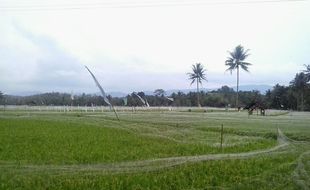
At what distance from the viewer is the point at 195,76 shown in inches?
3578

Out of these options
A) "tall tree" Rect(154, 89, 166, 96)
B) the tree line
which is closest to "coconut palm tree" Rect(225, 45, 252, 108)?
the tree line

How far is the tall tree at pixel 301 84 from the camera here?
269 ft

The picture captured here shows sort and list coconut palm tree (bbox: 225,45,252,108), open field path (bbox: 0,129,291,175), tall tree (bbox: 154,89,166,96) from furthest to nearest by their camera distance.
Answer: tall tree (bbox: 154,89,166,96)
coconut palm tree (bbox: 225,45,252,108)
open field path (bbox: 0,129,291,175)

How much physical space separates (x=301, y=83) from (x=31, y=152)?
72.1 m

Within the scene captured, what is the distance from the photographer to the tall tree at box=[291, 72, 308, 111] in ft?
269

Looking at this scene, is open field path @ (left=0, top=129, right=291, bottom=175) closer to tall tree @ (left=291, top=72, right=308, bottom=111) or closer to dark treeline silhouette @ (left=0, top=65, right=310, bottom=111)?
dark treeline silhouette @ (left=0, top=65, right=310, bottom=111)

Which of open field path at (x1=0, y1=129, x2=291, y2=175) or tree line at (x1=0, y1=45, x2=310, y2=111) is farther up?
tree line at (x1=0, y1=45, x2=310, y2=111)

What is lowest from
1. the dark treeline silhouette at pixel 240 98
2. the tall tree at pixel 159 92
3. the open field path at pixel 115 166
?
the open field path at pixel 115 166

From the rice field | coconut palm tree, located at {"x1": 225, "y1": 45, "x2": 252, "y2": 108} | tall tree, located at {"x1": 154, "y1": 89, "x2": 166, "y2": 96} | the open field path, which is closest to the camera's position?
the rice field

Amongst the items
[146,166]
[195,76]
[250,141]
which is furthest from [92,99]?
[146,166]

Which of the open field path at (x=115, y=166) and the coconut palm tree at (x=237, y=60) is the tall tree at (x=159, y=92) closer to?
the coconut palm tree at (x=237, y=60)

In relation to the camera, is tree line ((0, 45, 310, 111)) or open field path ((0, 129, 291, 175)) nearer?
open field path ((0, 129, 291, 175))

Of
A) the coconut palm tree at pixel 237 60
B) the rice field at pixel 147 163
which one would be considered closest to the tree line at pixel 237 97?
the coconut palm tree at pixel 237 60

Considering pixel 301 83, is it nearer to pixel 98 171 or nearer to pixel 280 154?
pixel 280 154
